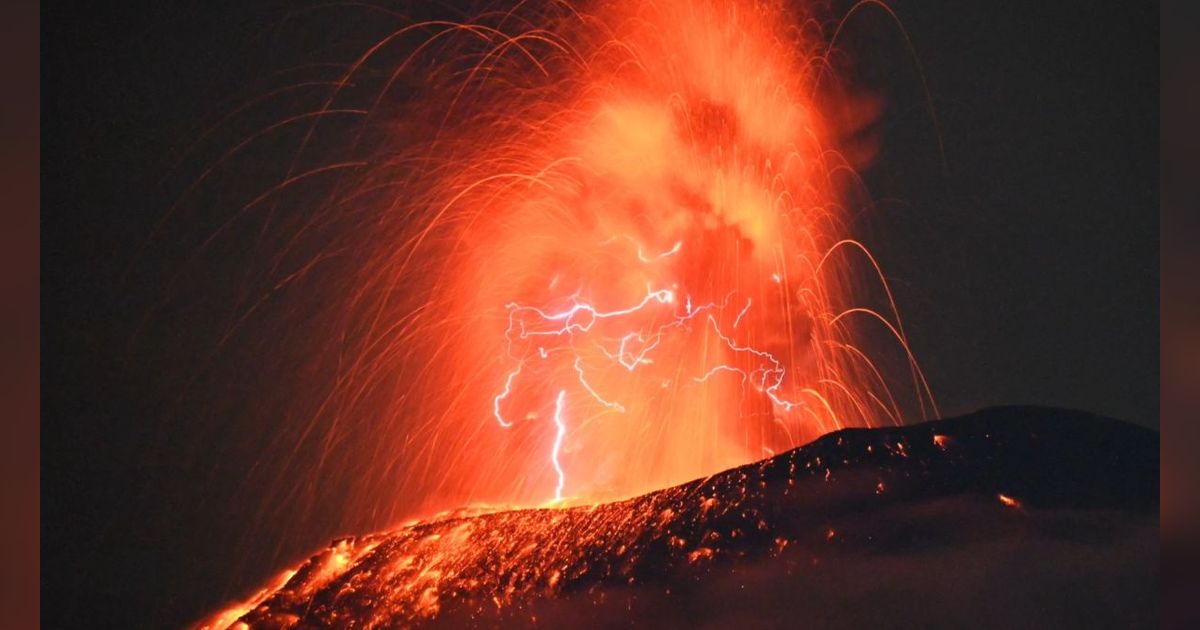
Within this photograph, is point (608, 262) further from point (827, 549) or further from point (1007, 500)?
point (1007, 500)

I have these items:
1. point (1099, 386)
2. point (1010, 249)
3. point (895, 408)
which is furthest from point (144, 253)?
point (1099, 386)

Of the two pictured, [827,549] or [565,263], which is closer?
[565,263]

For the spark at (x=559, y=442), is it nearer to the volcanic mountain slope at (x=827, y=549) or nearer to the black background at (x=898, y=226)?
the volcanic mountain slope at (x=827, y=549)

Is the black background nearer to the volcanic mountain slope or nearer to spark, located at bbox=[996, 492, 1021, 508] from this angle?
the volcanic mountain slope

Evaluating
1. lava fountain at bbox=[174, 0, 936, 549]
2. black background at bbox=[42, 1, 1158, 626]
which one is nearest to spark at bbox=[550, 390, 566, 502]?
lava fountain at bbox=[174, 0, 936, 549]

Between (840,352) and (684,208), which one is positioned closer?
(684,208)

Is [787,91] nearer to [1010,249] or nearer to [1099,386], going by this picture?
[1010,249]

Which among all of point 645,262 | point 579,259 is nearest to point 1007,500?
point 645,262
